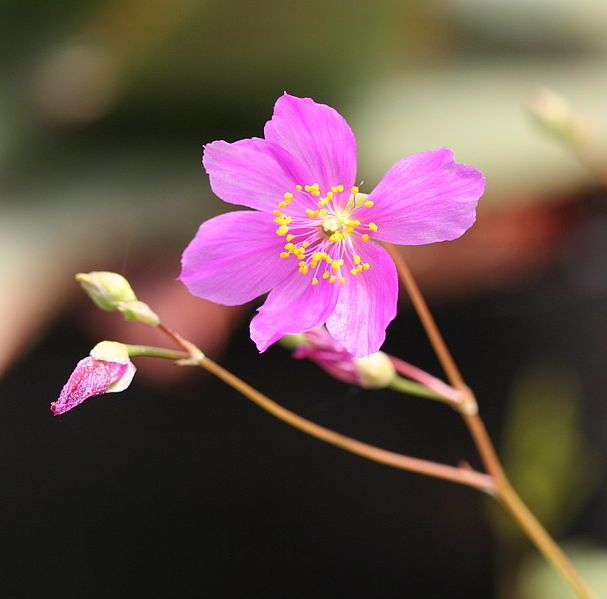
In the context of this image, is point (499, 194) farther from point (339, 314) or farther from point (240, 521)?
point (339, 314)

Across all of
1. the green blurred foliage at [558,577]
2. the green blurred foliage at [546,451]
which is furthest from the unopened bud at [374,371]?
the green blurred foliage at [546,451]

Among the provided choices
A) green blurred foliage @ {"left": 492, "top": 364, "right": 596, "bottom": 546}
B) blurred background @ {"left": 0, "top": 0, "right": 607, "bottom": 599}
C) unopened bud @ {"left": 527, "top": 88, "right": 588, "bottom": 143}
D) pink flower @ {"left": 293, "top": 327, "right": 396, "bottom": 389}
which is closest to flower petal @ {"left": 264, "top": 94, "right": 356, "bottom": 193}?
pink flower @ {"left": 293, "top": 327, "right": 396, "bottom": 389}

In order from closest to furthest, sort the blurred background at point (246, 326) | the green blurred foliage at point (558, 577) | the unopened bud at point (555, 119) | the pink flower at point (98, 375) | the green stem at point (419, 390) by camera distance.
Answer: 1. the pink flower at point (98, 375)
2. the green stem at point (419, 390)
3. the unopened bud at point (555, 119)
4. the green blurred foliage at point (558, 577)
5. the blurred background at point (246, 326)

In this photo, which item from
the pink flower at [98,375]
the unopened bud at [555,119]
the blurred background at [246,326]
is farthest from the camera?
the blurred background at [246,326]

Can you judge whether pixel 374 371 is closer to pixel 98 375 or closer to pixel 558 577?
pixel 98 375

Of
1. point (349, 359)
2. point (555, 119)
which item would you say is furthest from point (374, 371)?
point (555, 119)

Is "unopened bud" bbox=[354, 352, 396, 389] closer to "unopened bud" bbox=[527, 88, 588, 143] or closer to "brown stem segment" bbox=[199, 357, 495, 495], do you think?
"brown stem segment" bbox=[199, 357, 495, 495]

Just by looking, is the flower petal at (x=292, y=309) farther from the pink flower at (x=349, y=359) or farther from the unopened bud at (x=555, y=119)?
the unopened bud at (x=555, y=119)
